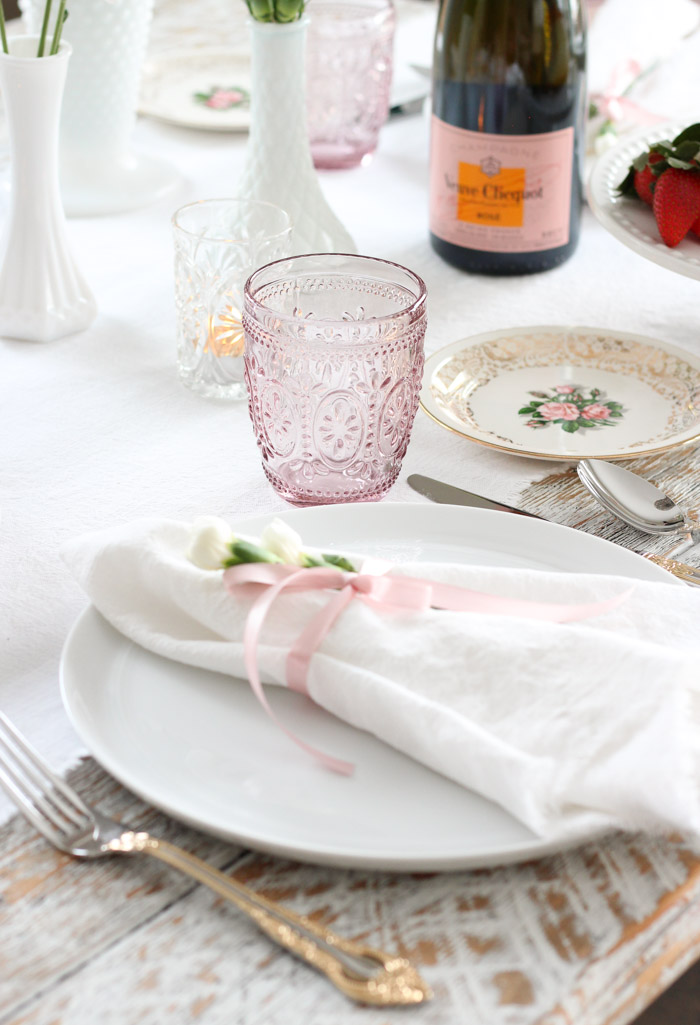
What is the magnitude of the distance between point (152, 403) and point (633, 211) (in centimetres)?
41

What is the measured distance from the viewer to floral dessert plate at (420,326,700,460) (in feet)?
2.30

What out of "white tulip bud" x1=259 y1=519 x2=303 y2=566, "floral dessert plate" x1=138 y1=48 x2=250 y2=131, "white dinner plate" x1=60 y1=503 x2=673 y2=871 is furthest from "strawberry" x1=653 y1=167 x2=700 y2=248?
"floral dessert plate" x1=138 y1=48 x2=250 y2=131

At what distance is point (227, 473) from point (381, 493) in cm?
11

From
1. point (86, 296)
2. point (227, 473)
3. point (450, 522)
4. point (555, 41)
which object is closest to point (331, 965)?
point (450, 522)

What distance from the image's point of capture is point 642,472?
0.70m

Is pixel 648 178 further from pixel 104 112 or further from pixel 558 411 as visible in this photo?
pixel 104 112

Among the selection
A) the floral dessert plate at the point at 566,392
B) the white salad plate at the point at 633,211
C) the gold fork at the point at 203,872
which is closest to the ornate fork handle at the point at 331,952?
the gold fork at the point at 203,872

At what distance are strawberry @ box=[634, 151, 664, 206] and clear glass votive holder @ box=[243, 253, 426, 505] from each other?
31 centimetres

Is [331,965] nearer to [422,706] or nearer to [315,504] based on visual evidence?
[422,706]

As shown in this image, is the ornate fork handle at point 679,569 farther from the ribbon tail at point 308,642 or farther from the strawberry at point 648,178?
the strawberry at point 648,178

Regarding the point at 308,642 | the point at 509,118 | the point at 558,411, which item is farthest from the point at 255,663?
the point at 509,118

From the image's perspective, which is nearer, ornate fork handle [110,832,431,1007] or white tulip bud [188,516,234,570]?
ornate fork handle [110,832,431,1007]

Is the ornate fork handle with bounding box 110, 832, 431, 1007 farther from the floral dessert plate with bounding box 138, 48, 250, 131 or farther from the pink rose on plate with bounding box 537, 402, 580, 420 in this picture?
the floral dessert plate with bounding box 138, 48, 250, 131

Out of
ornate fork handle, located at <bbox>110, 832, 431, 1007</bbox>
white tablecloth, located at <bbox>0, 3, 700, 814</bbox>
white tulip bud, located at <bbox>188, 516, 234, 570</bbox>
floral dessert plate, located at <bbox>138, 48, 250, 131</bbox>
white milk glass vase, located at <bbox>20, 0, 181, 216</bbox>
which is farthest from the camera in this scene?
floral dessert plate, located at <bbox>138, 48, 250, 131</bbox>
